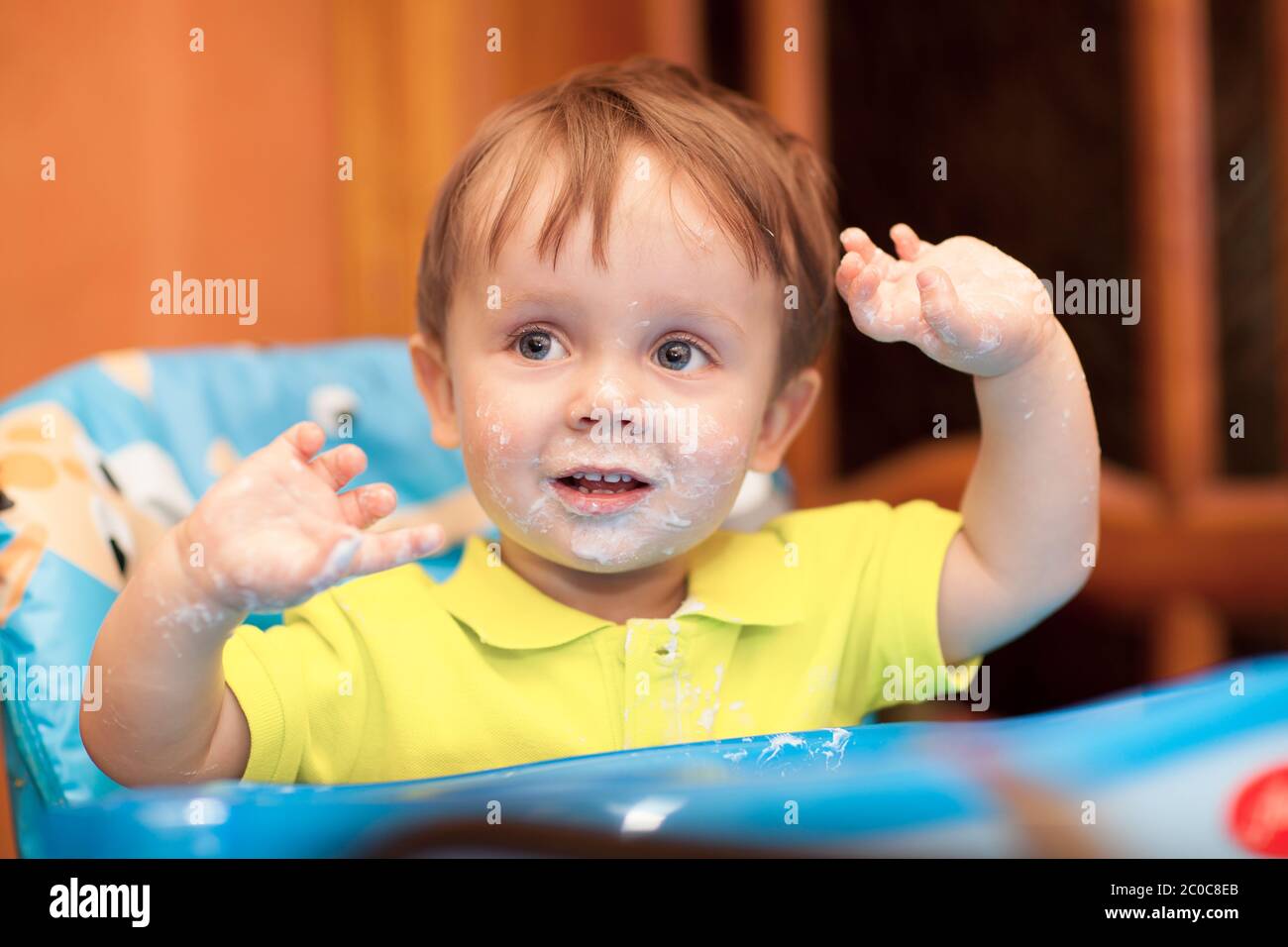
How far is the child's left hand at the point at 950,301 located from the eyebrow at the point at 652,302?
0.08 m

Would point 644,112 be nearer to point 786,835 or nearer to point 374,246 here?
point 786,835

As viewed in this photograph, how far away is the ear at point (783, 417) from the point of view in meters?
0.86

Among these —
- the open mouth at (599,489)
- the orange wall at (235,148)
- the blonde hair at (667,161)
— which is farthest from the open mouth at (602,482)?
the orange wall at (235,148)

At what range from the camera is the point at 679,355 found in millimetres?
749

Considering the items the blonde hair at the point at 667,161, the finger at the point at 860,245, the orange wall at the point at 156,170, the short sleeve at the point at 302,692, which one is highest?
the orange wall at the point at 156,170

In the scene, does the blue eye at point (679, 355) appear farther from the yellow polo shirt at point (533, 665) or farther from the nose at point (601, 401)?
the yellow polo shirt at point (533, 665)

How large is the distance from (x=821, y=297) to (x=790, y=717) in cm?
28

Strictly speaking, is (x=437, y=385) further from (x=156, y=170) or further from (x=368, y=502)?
(x=156, y=170)

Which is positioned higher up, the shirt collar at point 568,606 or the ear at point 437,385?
the ear at point 437,385

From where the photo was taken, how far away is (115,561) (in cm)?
87

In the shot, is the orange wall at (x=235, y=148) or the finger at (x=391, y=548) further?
the orange wall at (x=235, y=148)

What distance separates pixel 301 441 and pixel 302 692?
0.16 m
